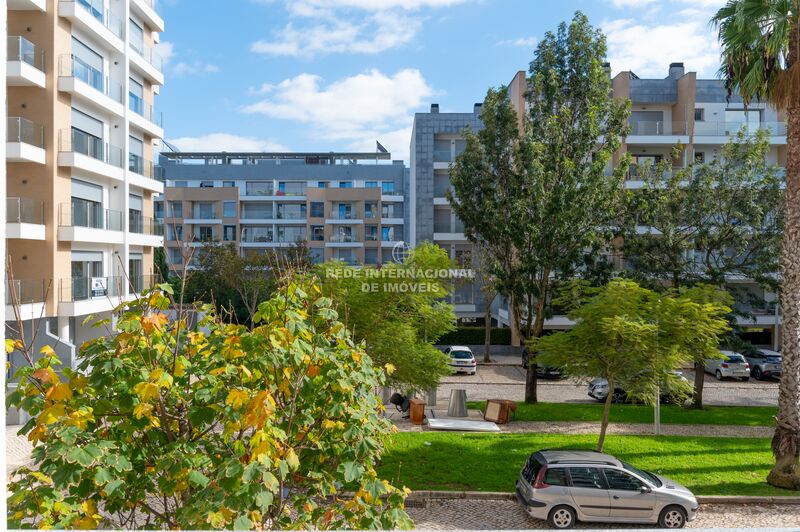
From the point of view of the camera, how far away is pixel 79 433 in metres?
4.41

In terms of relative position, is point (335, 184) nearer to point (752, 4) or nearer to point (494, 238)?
point (494, 238)

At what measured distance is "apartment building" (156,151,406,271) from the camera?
58.1 metres

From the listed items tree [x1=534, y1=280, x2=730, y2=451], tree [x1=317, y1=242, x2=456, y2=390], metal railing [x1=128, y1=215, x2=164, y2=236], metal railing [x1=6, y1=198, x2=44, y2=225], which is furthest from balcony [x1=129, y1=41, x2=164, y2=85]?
tree [x1=534, y1=280, x2=730, y2=451]

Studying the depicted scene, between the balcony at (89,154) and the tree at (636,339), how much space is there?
1986cm

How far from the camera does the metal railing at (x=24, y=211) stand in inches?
823

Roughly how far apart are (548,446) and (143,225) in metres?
22.6

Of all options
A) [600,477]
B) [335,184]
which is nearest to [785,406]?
[600,477]

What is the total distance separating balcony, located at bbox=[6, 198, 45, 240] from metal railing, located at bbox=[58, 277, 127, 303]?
2.08m

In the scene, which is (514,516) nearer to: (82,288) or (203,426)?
(203,426)

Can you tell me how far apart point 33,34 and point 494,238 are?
19.3 meters

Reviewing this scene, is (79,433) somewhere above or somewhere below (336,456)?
above

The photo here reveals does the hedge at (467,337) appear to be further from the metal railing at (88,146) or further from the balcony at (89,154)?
the metal railing at (88,146)

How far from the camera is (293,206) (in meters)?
60.0

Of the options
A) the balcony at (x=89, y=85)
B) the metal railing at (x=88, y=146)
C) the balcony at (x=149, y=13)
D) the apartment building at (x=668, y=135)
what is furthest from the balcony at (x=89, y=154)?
the apartment building at (x=668, y=135)
